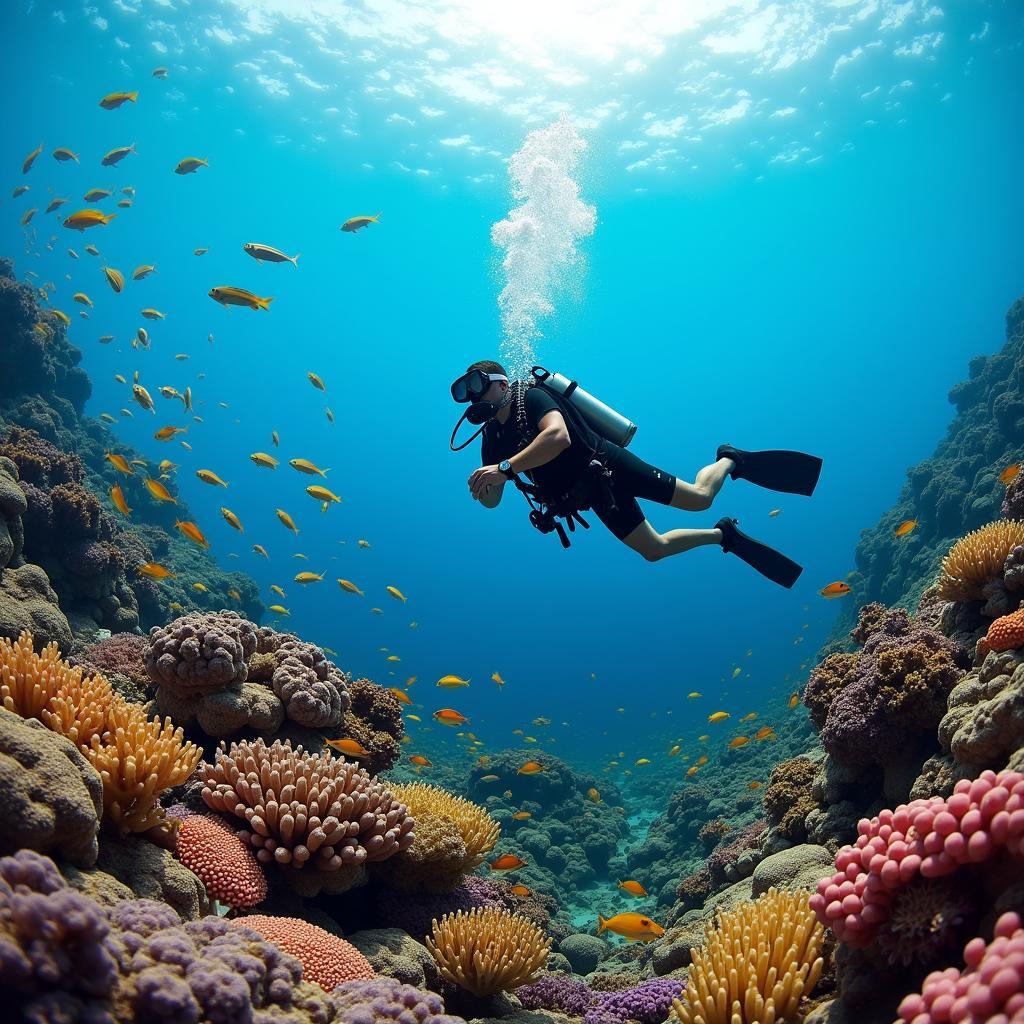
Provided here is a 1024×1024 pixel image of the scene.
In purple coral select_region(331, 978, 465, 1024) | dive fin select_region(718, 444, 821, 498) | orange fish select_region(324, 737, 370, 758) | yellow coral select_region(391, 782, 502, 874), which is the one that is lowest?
purple coral select_region(331, 978, 465, 1024)

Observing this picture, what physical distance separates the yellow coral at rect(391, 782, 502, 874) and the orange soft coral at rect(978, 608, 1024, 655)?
4.07 meters

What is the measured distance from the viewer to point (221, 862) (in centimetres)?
352

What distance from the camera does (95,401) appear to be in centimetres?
13250

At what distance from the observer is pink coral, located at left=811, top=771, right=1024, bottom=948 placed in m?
2.02

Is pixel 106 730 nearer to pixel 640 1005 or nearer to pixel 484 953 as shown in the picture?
pixel 484 953

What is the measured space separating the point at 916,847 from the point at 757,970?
1077mm

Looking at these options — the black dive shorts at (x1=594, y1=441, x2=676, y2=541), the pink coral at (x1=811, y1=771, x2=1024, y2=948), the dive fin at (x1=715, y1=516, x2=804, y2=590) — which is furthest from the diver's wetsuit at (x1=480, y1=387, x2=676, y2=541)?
the pink coral at (x1=811, y1=771, x2=1024, y2=948)

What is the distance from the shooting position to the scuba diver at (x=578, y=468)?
6.16 m

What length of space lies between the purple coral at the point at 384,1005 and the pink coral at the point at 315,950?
39 centimetres

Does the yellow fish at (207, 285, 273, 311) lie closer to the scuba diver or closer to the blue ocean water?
the scuba diver

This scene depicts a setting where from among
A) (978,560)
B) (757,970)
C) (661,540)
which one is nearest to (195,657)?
(757,970)

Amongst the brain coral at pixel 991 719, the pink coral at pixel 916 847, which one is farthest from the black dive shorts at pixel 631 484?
the pink coral at pixel 916 847

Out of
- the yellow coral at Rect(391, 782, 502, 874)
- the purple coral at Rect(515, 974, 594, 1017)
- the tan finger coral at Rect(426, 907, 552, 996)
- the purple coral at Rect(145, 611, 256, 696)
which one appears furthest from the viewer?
the yellow coral at Rect(391, 782, 502, 874)

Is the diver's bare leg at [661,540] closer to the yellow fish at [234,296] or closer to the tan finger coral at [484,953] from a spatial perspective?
the tan finger coral at [484,953]
